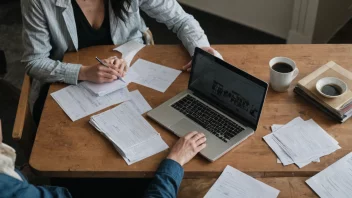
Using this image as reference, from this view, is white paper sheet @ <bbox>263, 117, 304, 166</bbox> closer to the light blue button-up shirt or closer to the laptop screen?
the laptop screen

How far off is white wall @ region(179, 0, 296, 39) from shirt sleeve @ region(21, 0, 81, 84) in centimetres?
170

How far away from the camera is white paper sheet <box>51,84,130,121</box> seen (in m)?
1.59

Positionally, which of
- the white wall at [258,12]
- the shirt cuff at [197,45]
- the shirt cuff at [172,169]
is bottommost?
the white wall at [258,12]

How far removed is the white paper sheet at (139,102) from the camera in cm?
159

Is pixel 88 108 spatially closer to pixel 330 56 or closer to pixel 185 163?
pixel 185 163

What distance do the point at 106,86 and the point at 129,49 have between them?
259 millimetres

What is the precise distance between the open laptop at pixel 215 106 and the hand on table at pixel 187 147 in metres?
0.02

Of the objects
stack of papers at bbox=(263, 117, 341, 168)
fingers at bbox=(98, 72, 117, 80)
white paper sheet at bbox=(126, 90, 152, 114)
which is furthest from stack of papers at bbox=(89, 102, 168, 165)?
stack of papers at bbox=(263, 117, 341, 168)

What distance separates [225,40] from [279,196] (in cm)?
185

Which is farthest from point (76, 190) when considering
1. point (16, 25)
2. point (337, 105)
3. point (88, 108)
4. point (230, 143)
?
point (16, 25)

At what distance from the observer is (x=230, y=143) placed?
4.76 ft

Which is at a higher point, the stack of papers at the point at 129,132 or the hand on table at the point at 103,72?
the hand on table at the point at 103,72

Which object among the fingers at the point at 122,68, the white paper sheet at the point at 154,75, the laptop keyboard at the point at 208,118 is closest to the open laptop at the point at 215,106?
the laptop keyboard at the point at 208,118

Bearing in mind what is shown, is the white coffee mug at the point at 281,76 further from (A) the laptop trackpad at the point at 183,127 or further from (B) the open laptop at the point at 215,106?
(A) the laptop trackpad at the point at 183,127
